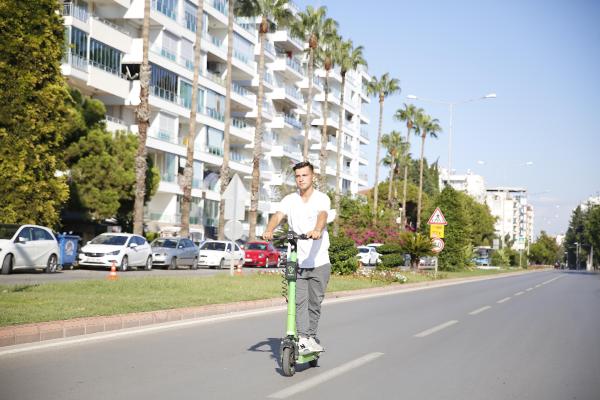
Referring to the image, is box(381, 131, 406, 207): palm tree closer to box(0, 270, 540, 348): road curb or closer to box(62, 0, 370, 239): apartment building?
box(62, 0, 370, 239): apartment building

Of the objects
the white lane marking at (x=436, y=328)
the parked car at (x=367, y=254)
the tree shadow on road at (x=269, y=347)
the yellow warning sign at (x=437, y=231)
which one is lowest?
the parked car at (x=367, y=254)

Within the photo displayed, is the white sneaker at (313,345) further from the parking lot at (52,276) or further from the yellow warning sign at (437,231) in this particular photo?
the yellow warning sign at (437,231)

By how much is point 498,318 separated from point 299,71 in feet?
231

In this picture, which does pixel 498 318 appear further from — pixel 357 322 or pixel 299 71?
pixel 299 71

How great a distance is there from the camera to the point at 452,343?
10.8 metres

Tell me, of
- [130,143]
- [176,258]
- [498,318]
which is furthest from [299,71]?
[498,318]

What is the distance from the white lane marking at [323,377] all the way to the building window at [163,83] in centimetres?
4558

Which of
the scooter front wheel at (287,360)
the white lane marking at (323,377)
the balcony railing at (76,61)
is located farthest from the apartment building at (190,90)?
the scooter front wheel at (287,360)

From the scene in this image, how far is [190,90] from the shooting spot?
58.2 metres

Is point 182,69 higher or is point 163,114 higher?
point 182,69

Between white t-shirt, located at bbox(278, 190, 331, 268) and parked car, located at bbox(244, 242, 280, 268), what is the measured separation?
120 ft

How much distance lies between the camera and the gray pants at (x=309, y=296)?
24.4ft

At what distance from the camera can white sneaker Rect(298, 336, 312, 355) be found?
7.39 m

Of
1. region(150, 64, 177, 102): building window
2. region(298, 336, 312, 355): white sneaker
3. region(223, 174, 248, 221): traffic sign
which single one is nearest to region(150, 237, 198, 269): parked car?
region(223, 174, 248, 221): traffic sign
